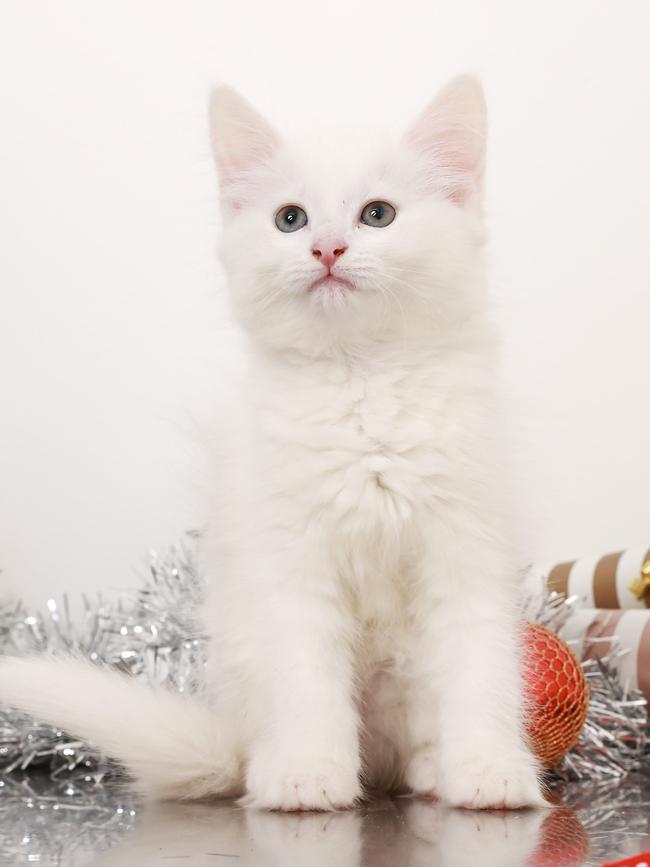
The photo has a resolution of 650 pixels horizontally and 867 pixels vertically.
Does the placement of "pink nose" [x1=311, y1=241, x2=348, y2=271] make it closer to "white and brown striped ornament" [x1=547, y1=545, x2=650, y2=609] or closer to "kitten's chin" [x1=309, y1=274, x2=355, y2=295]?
"kitten's chin" [x1=309, y1=274, x2=355, y2=295]

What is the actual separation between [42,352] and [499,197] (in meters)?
0.93

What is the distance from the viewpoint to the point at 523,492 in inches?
47.2

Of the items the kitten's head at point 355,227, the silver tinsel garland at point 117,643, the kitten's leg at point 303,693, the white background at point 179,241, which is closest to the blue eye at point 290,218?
the kitten's head at point 355,227

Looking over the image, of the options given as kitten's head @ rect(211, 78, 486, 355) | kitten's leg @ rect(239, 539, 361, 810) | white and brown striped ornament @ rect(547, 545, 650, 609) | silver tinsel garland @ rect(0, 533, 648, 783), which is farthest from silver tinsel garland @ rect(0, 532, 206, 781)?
white and brown striped ornament @ rect(547, 545, 650, 609)

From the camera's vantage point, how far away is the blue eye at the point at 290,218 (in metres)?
1.16

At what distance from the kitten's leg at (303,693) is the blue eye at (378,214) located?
1.14ft

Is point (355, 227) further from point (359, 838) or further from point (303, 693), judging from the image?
point (359, 838)

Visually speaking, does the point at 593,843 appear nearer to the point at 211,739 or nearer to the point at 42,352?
the point at 211,739

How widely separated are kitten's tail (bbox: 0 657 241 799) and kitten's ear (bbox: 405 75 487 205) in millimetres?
638

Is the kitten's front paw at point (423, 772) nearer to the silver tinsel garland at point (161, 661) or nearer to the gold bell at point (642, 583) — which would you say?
the silver tinsel garland at point (161, 661)

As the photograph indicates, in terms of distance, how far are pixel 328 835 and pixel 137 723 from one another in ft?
0.88

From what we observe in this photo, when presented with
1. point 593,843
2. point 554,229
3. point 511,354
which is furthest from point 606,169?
point 593,843

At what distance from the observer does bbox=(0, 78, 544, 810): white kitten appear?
1.04 m

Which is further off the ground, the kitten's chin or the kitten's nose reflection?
the kitten's chin
